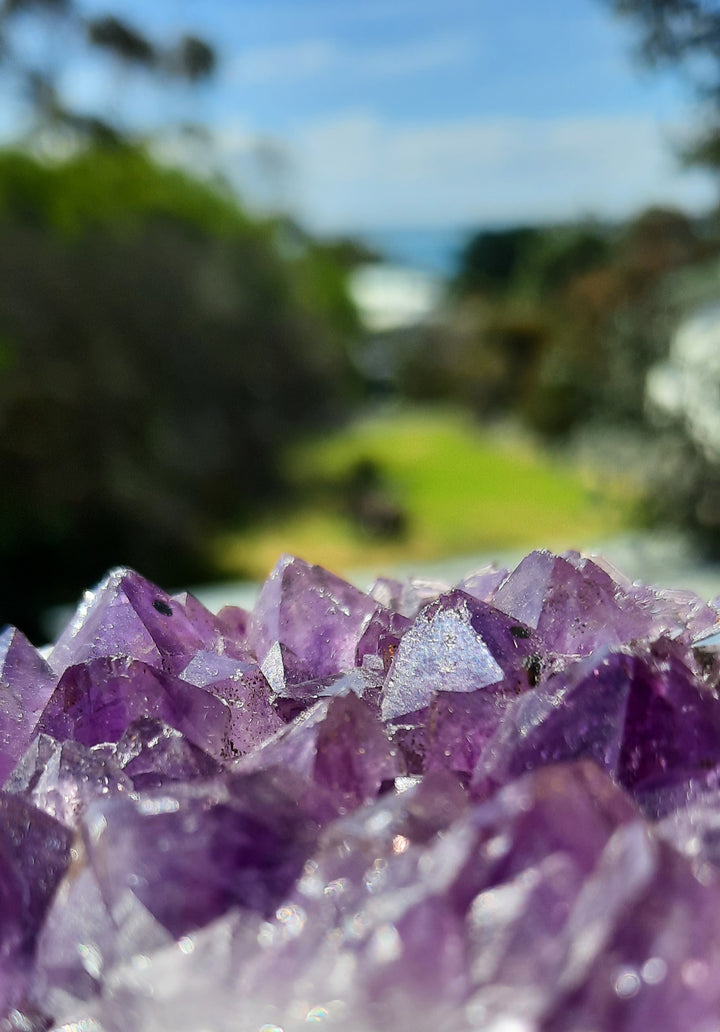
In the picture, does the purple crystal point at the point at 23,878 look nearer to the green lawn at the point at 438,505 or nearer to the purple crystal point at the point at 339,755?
the purple crystal point at the point at 339,755

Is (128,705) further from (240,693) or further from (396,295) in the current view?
(396,295)

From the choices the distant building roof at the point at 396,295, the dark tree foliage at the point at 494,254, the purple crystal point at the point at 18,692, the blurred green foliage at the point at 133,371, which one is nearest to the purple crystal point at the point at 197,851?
the purple crystal point at the point at 18,692

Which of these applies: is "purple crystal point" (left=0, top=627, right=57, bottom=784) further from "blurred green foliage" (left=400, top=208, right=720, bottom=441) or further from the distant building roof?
the distant building roof

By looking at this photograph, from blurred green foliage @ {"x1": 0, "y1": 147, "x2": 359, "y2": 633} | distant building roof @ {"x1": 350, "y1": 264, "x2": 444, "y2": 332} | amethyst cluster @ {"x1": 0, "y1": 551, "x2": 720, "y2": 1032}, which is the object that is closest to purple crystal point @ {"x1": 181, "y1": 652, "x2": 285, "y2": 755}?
amethyst cluster @ {"x1": 0, "y1": 551, "x2": 720, "y2": 1032}

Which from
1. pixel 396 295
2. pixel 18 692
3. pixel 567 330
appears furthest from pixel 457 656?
pixel 396 295

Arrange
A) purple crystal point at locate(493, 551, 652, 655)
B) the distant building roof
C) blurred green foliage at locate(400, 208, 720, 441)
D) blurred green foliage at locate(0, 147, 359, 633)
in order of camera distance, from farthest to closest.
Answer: the distant building roof
blurred green foliage at locate(0, 147, 359, 633)
blurred green foliage at locate(400, 208, 720, 441)
purple crystal point at locate(493, 551, 652, 655)
